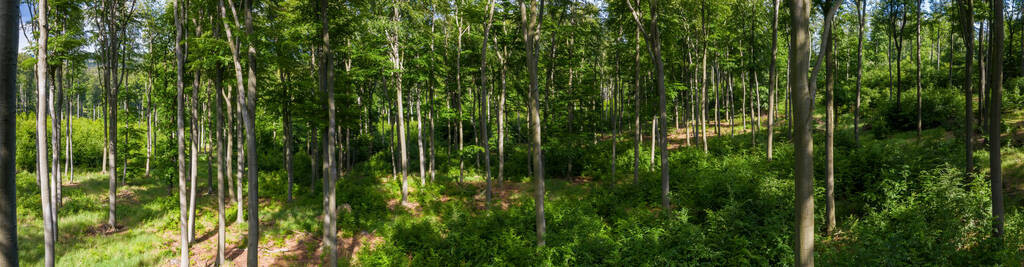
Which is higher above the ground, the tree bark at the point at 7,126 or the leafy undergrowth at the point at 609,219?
the tree bark at the point at 7,126

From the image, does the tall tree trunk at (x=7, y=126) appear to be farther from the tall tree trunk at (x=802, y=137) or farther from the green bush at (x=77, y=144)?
the green bush at (x=77, y=144)

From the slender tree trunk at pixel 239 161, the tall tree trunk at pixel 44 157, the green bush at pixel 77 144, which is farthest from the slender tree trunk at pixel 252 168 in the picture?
the green bush at pixel 77 144

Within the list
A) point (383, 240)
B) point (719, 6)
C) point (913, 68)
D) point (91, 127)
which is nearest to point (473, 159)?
point (383, 240)

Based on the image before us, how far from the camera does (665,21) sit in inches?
632

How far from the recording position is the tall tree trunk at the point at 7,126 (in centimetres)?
278

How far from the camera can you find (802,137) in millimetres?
5203

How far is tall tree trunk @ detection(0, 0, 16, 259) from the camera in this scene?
278cm

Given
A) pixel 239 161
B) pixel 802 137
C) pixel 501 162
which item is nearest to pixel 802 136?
pixel 802 137

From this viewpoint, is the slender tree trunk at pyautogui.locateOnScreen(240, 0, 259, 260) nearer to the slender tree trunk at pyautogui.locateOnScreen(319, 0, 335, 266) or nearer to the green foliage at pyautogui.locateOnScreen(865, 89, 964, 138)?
the slender tree trunk at pyautogui.locateOnScreen(319, 0, 335, 266)

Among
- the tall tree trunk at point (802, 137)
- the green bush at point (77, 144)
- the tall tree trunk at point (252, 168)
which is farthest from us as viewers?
the green bush at point (77, 144)

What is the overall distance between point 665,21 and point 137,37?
29760mm

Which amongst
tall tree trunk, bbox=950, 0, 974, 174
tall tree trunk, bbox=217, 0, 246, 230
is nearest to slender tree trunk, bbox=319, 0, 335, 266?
tall tree trunk, bbox=217, 0, 246, 230

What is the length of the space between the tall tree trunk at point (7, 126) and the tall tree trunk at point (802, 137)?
761cm

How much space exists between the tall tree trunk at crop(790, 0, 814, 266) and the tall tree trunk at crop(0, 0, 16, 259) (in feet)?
25.0
